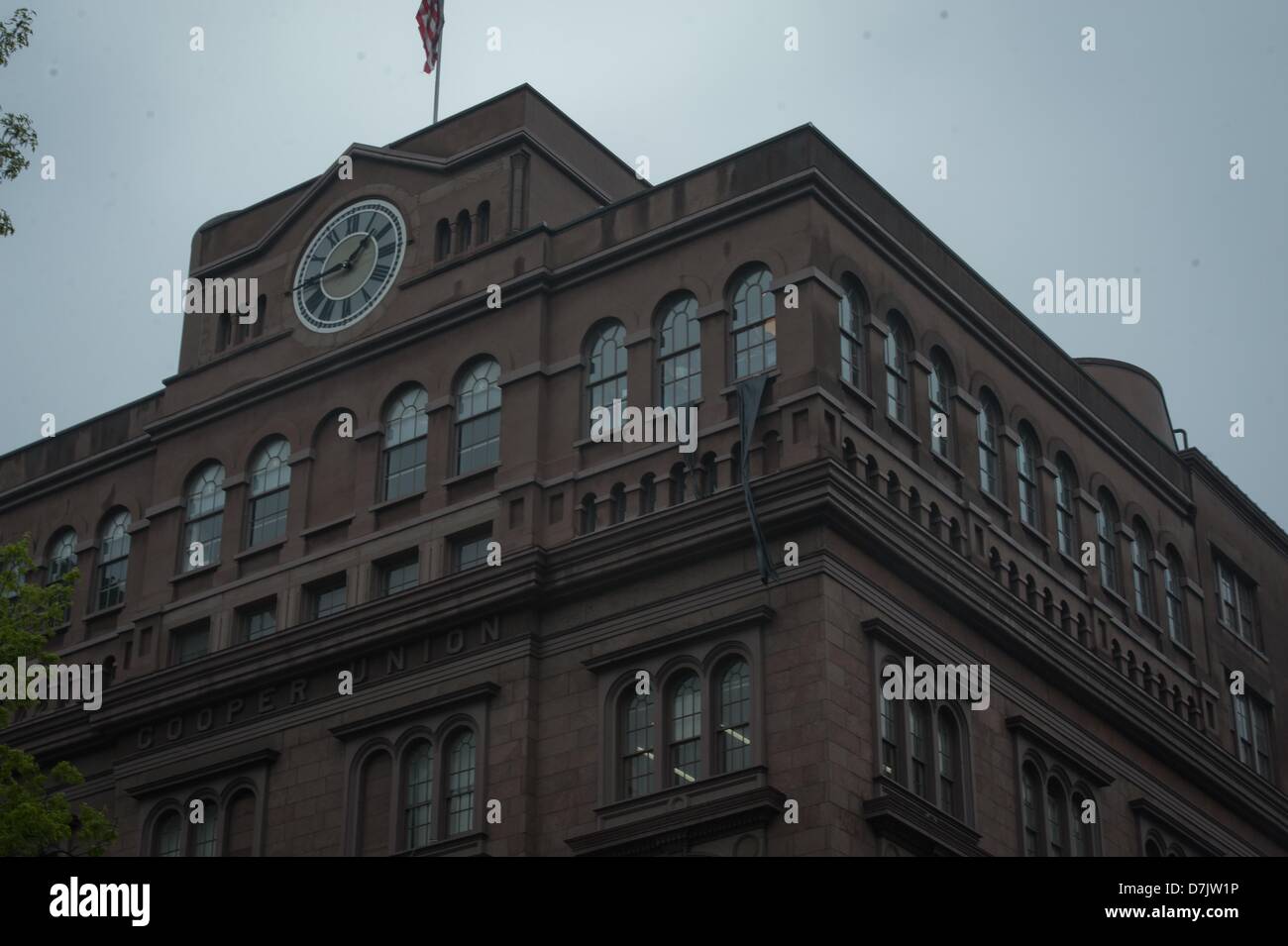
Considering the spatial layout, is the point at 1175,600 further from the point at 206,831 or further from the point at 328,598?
the point at 206,831

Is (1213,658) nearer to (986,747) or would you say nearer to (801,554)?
(986,747)

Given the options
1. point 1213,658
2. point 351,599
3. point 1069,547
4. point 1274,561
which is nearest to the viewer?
point 351,599

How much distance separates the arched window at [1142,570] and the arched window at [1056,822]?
26.0 ft

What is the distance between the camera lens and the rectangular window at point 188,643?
48.9 meters

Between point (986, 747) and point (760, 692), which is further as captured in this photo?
point (986, 747)

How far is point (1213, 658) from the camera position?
55.2m

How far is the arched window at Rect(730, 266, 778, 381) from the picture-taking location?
4303 cm

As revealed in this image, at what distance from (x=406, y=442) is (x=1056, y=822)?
51.0 ft

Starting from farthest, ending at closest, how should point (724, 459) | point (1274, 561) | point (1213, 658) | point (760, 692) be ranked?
point (1274, 561)
point (1213, 658)
point (724, 459)
point (760, 692)

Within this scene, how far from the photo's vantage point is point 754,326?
Result: 143 ft

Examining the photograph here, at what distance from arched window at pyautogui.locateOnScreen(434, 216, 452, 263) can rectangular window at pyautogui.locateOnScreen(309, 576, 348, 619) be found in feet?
24.3
